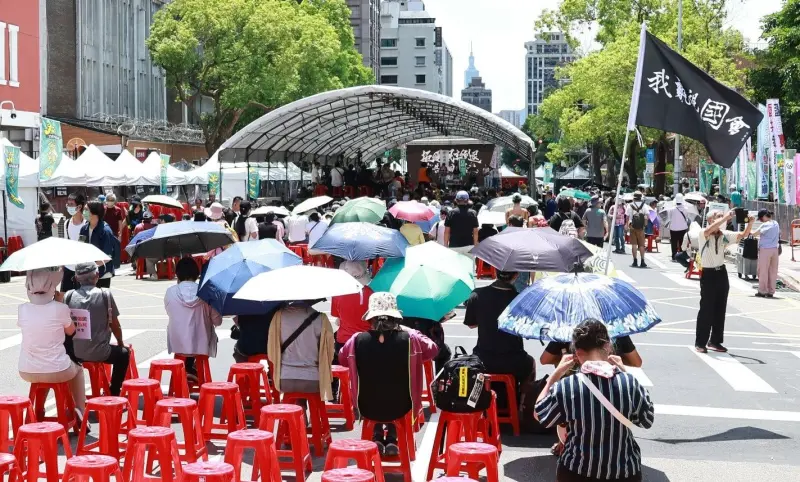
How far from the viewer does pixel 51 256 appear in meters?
8.77

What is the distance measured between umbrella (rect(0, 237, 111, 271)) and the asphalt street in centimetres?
161

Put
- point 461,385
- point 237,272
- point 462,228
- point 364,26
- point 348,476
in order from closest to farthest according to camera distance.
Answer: point 348,476 → point 461,385 → point 237,272 → point 462,228 → point 364,26

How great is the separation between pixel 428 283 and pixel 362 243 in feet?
10.7

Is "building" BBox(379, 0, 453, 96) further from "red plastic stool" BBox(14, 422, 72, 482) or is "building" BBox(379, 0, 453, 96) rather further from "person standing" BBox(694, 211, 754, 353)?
"red plastic stool" BBox(14, 422, 72, 482)

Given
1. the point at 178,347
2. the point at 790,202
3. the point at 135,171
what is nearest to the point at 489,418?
the point at 178,347

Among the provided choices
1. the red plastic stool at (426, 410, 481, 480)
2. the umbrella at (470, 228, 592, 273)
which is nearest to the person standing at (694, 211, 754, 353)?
the umbrella at (470, 228, 592, 273)

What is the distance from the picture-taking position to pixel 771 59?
48.7 meters

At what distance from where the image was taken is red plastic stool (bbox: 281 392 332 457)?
8.34 metres

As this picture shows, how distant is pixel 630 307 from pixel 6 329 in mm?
11377

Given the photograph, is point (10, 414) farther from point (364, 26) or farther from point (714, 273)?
point (364, 26)

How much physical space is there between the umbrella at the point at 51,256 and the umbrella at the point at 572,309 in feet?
12.6

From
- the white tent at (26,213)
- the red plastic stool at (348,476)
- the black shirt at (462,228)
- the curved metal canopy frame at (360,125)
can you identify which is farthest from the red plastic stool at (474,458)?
the curved metal canopy frame at (360,125)

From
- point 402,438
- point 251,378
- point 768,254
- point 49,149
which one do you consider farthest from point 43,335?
point 49,149

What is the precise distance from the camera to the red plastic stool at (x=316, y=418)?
8344 millimetres
